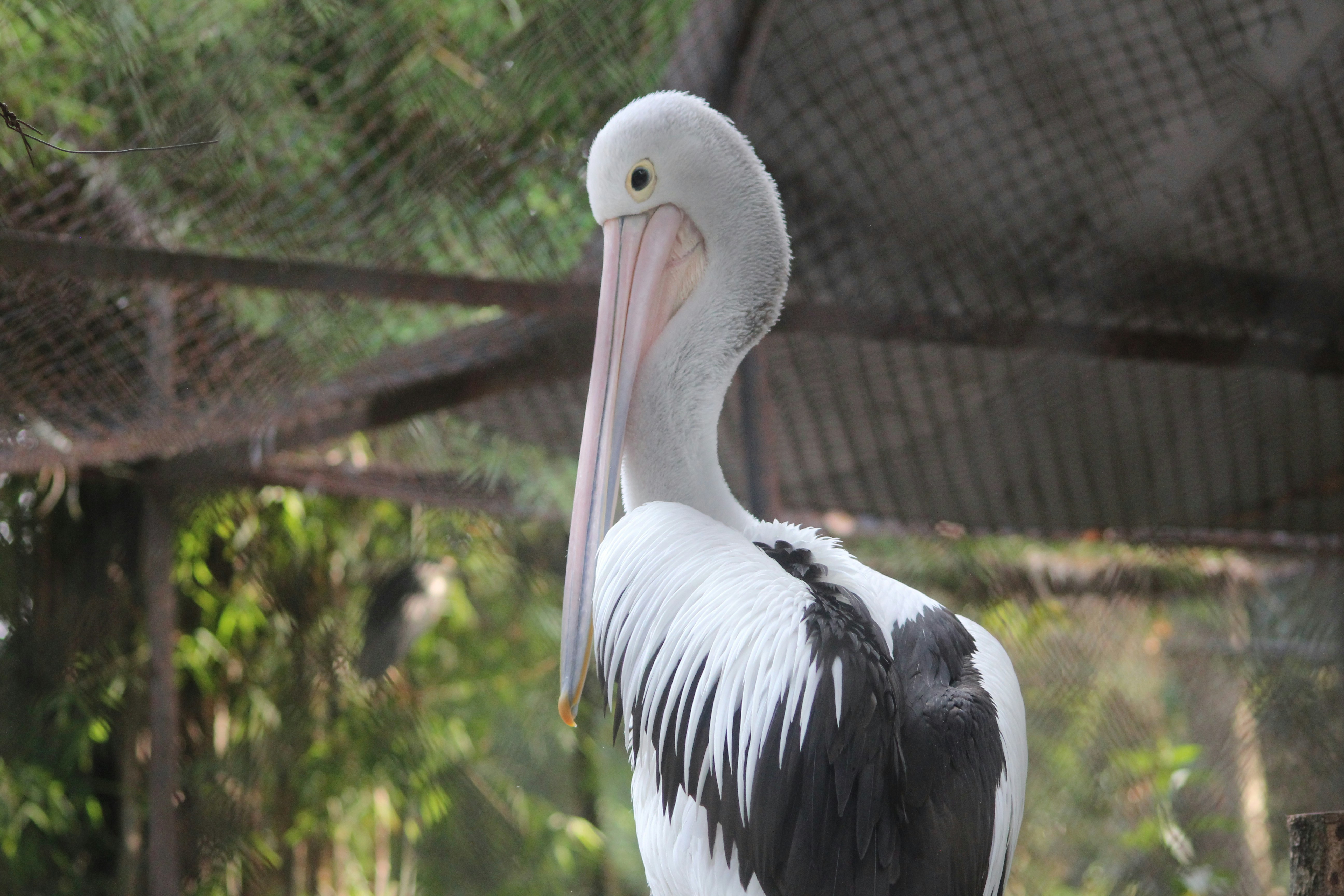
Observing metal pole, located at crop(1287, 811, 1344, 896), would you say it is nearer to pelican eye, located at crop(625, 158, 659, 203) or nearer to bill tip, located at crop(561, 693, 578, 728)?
bill tip, located at crop(561, 693, 578, 728)

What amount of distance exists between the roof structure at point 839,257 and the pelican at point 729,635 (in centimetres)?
36

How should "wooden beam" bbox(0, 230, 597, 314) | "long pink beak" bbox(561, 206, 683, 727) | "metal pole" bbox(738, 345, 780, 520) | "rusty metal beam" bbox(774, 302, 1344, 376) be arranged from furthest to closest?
"rusty metal beam" bbox(774, 302, 1344, 376) < "metal pole" bbox(738, 345, 780, 520) < "wooden beam" bbox(0, 230, 597, 314) < "long pink beak" bbox(561, 206, 683, 727)

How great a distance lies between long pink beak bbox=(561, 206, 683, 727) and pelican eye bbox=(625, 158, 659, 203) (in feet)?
0.08

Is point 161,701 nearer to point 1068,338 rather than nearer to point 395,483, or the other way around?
point 395,483

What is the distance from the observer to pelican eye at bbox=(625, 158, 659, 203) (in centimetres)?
125

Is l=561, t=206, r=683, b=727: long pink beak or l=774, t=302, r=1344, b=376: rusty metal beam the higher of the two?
l=561, t=206, r=683, b=727: long pink beak

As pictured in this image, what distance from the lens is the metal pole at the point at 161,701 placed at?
2.19 metres

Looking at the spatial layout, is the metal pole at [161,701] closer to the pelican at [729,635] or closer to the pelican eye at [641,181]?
the pelican at [729,635]

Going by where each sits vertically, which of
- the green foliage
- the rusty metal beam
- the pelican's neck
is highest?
the pelican's neck

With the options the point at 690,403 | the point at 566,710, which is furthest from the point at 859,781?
the point at 690,403

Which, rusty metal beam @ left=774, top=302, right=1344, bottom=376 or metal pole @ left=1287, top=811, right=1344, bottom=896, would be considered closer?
metal pole @ left=1287, top=811, right=1344, bottom=896

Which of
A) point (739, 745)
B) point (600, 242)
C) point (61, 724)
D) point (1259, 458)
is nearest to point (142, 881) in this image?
point (61, 724)

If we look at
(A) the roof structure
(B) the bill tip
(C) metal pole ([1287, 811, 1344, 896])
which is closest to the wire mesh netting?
(A) the roof structure

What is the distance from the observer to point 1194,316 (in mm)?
1996
